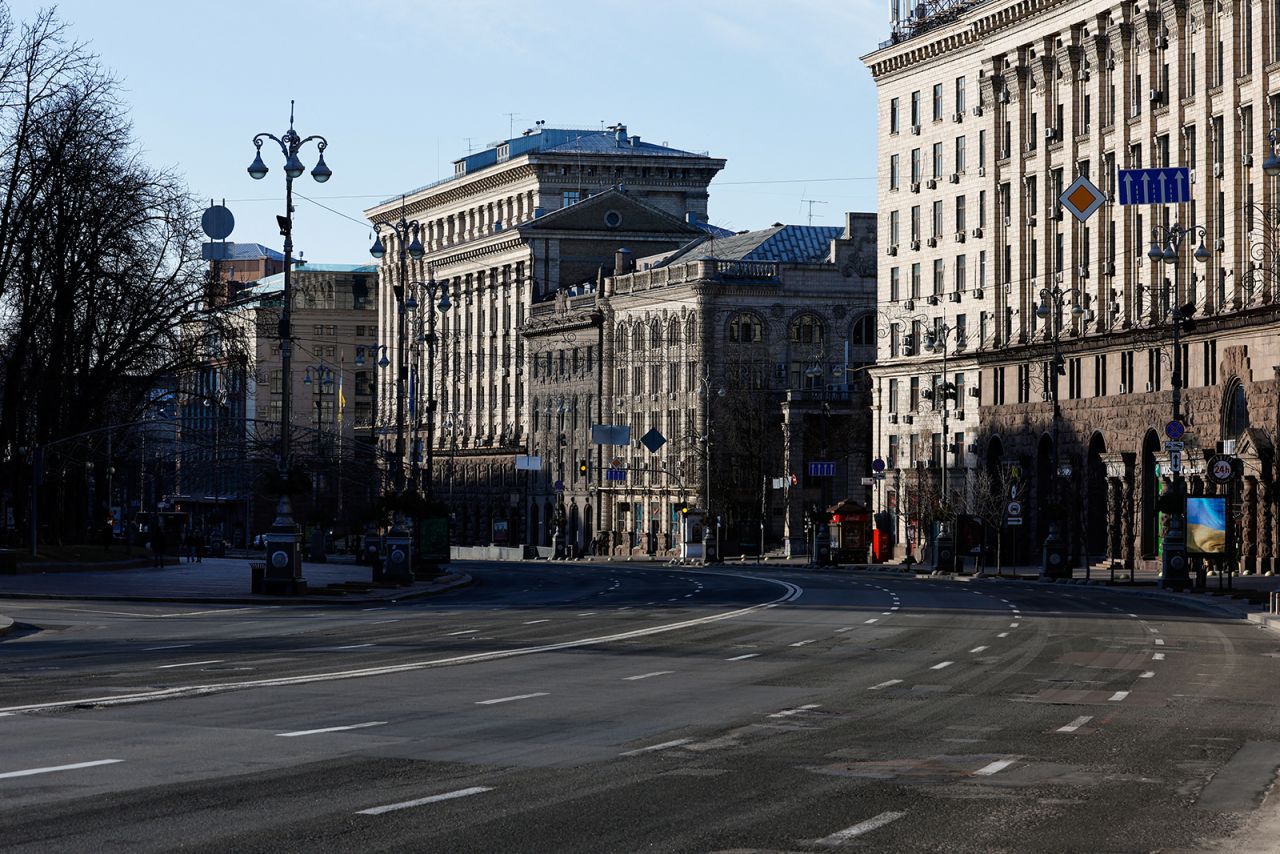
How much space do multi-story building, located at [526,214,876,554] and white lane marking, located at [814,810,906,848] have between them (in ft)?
339

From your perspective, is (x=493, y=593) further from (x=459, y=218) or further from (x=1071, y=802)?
(x=459, y=218)

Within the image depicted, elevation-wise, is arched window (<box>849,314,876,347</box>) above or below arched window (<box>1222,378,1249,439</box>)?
above

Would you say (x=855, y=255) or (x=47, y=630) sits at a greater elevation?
(x=855, y=255)

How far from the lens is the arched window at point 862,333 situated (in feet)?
441

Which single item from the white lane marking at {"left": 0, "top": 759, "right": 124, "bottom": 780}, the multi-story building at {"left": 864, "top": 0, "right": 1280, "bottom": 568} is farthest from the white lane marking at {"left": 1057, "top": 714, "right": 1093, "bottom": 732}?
the multi-story building at {"left": 864, "top": 0, "right": 1280, "bottom": 568}

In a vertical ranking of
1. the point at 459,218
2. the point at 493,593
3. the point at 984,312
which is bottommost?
the point at 493,593

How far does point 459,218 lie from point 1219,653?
5839 inches

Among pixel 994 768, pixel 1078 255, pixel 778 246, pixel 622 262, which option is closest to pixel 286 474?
pixel 994 768

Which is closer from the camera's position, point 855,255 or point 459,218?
point 855,255

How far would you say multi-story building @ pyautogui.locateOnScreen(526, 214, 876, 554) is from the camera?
128m

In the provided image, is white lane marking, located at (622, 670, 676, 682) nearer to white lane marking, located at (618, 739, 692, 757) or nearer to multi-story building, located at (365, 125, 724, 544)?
white lane marking, located at (618, 739, 692, 757)

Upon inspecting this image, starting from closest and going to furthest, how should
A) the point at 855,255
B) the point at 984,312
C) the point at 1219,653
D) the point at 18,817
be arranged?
the point at 18,817 < the point at 1219,653 < the point at 984,312 < the point at 855,255

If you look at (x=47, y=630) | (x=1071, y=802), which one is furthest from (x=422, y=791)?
(x=47, y=630)

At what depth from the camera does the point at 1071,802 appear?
14.1 m
